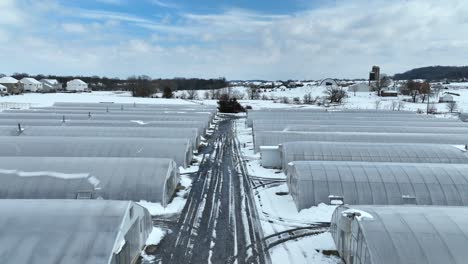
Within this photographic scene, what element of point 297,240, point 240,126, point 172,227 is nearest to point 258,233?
point 297,240

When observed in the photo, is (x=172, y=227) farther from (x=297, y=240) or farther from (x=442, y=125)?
(x=442, y=125)

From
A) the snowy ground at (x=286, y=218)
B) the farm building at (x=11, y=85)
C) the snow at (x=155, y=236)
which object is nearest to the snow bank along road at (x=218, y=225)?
the snow at (x=155, y=236)

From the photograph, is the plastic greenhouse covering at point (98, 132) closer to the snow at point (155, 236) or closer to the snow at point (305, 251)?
the snow at point (155, 236)

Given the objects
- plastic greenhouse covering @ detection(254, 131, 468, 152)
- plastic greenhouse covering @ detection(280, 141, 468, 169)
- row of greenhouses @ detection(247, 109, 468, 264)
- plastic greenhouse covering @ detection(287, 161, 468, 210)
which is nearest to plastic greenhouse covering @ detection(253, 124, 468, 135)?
row of greenhouses @ detection(247, 109, 468, 264)

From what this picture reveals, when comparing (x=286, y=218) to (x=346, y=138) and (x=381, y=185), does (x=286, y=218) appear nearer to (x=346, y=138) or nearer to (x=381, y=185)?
(x=381, y=185)

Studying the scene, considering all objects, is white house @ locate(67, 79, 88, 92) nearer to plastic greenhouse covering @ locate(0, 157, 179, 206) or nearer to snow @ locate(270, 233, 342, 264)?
plastic greenhouse covering @ locate(0, 157, 179, 206)

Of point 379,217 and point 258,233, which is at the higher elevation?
point 379,217
